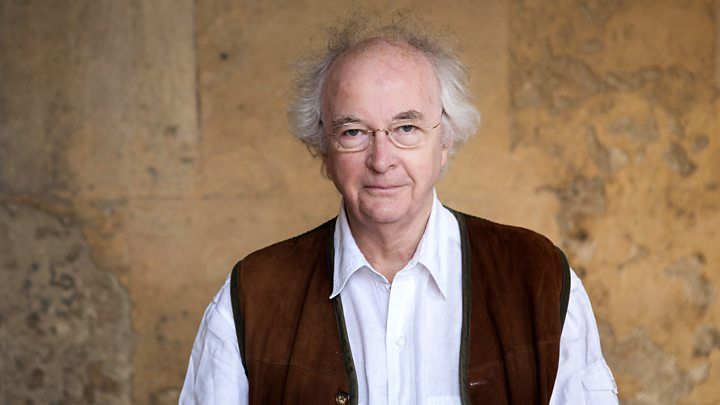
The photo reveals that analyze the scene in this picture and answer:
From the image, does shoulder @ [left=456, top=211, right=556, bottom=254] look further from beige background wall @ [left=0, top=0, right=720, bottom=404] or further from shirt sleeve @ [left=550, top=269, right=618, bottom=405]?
beige background wall @ [left=0, top=0, right=720, bottom=404]

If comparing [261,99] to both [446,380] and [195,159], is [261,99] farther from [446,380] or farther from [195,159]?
[446,380]

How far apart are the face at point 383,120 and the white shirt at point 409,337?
0.13m

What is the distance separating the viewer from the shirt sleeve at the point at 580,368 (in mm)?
1961

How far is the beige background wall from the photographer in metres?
3.13

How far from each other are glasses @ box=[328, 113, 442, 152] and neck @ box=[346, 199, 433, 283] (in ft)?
0.60

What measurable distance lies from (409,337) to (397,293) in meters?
0.10

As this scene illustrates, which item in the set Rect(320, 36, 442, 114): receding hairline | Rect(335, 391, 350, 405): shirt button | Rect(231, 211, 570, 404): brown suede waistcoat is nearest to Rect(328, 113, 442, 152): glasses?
Rect(320, 36, 442, 114): receding hairline

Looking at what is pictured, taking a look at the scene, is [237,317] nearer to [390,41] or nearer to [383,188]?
[383,188]

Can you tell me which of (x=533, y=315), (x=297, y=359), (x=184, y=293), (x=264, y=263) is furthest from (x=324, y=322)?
(x=184, y=293)

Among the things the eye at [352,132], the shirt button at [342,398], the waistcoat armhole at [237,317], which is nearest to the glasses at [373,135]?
the eye at [352,132]

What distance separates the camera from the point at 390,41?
208 cm

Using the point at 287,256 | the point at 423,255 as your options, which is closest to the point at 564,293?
the point at 423,255

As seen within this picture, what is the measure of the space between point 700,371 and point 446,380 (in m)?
1.77

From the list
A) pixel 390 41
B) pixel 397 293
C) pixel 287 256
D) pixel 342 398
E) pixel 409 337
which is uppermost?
pixel 390 41
